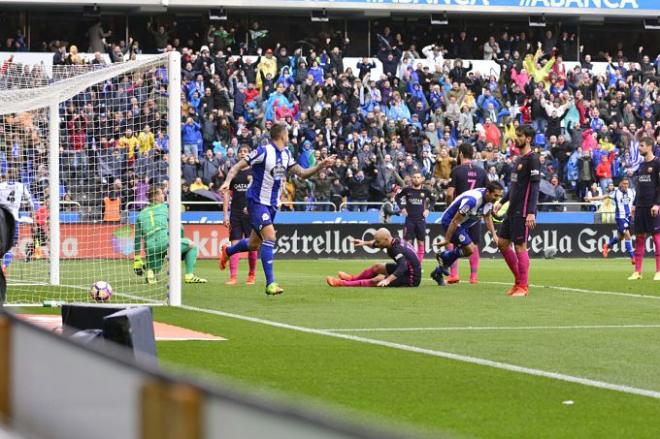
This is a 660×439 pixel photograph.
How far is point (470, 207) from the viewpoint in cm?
2095

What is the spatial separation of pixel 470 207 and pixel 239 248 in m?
3.46

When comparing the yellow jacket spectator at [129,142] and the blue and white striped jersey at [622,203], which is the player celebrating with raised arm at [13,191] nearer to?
the yellow jacket spectator at [129,142]

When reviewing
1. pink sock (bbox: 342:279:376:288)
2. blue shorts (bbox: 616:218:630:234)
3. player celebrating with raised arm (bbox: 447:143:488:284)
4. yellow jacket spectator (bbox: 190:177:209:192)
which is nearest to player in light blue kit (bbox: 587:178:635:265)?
blue shorts (bbox: 616:218:630:234)

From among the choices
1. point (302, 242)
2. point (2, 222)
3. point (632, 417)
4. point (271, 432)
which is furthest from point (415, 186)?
point (271, 432)

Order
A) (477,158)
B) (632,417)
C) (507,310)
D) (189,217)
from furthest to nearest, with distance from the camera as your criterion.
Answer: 1. (477,158)
2. (189,217)
3. (507,310)
4. (632,417)

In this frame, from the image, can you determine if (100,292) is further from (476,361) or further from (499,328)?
(476,361)

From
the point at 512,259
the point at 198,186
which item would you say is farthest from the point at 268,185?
the point at 198,186

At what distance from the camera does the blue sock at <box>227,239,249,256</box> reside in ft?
66.1

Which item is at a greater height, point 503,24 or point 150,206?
point 503,24

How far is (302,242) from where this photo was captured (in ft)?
115

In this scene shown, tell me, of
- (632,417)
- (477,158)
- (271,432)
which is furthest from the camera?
(477,158)

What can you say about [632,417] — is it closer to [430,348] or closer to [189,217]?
[430,348]

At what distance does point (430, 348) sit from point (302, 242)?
23800mm

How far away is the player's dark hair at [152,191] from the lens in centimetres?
2083
